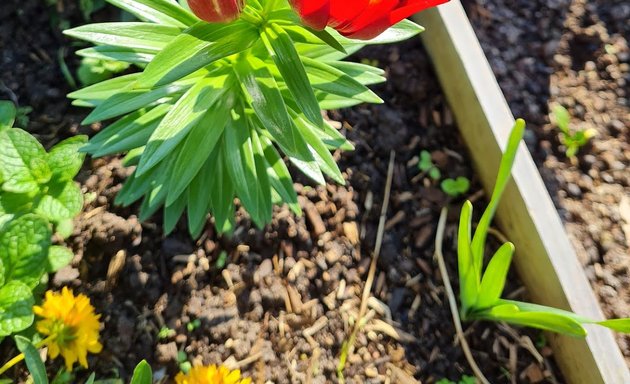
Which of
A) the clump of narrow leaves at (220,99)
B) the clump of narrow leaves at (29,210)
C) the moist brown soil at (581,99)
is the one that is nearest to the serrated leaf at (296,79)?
the clump of narrow leaves at (220,99)

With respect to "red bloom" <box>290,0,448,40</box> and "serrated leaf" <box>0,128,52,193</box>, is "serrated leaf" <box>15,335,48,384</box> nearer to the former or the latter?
"serrated leaf" <box>0,128,52,193</box>

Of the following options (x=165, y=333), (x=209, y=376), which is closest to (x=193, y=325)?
(x=165, y=333)

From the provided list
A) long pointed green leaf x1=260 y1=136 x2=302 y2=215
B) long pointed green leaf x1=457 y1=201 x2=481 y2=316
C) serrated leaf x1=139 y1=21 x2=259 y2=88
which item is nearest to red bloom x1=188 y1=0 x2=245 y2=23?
serrated leaf x1=139 y1=21 x2=259 y2=88

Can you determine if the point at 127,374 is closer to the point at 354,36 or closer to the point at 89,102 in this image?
the point at 89,102

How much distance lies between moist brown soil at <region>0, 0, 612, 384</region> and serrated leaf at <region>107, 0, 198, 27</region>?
48 cm

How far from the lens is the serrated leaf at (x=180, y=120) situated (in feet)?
3.81

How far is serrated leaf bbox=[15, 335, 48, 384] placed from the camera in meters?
1.18

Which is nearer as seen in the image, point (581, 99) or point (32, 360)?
point (32, 360)

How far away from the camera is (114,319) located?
146 cm

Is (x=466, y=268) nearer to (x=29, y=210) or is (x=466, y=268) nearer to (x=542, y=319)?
(x=542, y=319)

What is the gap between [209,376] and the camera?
4.26ft

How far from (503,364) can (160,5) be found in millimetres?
1167

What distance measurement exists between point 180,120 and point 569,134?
121cm

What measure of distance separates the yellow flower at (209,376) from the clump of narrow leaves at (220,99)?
285 millimetres
